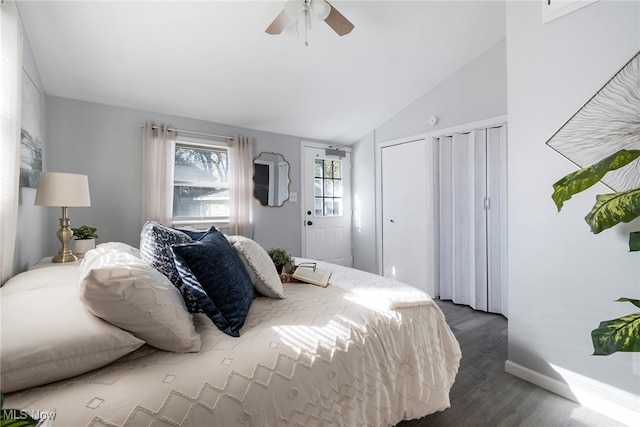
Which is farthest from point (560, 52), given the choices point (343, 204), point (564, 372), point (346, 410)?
point (343, 204)

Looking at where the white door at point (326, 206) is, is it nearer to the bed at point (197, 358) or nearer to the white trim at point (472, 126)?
the white trim at point (472, 126)

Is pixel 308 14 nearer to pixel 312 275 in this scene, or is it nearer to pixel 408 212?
pixel 312 275

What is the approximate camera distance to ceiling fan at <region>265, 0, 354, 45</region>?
197cm

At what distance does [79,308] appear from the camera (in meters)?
0.92

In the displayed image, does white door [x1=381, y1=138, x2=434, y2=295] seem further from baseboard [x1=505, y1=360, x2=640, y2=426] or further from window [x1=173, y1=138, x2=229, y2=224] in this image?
window [x1=173, y1=138, x2=229, y2=224]

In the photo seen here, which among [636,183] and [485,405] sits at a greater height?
[636,183]

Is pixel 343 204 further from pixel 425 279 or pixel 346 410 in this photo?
pixel 346 410

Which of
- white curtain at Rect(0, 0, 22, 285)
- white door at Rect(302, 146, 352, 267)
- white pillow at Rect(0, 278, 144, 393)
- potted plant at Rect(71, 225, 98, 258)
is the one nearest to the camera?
white pillow at Rect(0, 278, 144, 393)

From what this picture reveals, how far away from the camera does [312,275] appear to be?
188cm

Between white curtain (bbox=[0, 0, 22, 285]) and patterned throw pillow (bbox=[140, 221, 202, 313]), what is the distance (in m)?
0.74

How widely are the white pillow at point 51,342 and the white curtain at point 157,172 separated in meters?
2.43

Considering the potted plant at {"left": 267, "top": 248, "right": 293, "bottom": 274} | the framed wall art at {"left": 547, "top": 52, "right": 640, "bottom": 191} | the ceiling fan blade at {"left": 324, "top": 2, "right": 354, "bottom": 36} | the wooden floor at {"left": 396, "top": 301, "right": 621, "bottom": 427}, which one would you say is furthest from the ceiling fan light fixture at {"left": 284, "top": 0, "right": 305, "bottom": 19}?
the wooden floor at {"left": 396, "top": 301, "right": 621, "bottom": 427}

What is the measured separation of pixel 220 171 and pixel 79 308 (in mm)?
3101

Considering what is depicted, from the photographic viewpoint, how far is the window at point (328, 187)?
184 inches
